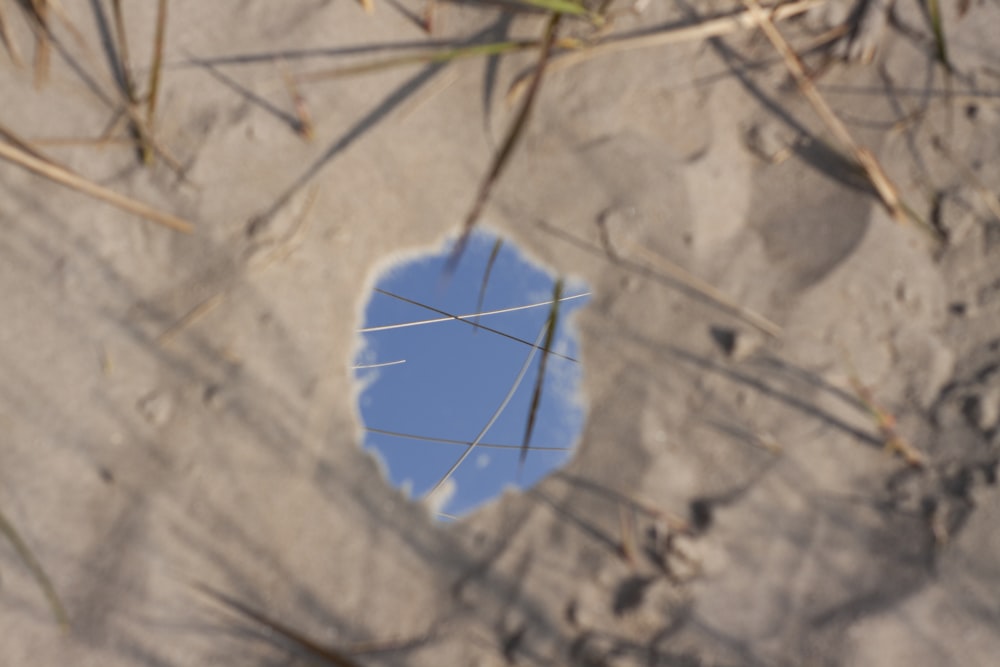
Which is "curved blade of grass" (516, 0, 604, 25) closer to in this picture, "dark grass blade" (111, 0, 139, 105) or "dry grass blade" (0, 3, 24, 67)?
"dark grass blade" (111, 0, 139, 105)

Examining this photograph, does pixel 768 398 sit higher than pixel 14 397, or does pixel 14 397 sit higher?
pixel 14 397

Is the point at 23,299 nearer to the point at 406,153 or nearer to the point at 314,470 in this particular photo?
the point at 314,470

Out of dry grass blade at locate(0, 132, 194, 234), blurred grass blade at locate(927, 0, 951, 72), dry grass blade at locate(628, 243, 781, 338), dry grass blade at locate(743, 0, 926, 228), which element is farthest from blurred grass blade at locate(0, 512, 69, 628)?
blurred grass blade at locate(927, 0, 951, 72)

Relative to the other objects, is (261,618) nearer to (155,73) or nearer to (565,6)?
(155,73)

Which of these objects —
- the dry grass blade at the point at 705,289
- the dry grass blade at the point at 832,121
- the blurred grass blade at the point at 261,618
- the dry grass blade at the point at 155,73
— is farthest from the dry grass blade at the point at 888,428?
the dry grass blade at the point at 155,73

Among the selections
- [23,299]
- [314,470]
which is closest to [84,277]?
[23,299]

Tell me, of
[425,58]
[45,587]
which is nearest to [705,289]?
[425,58]
